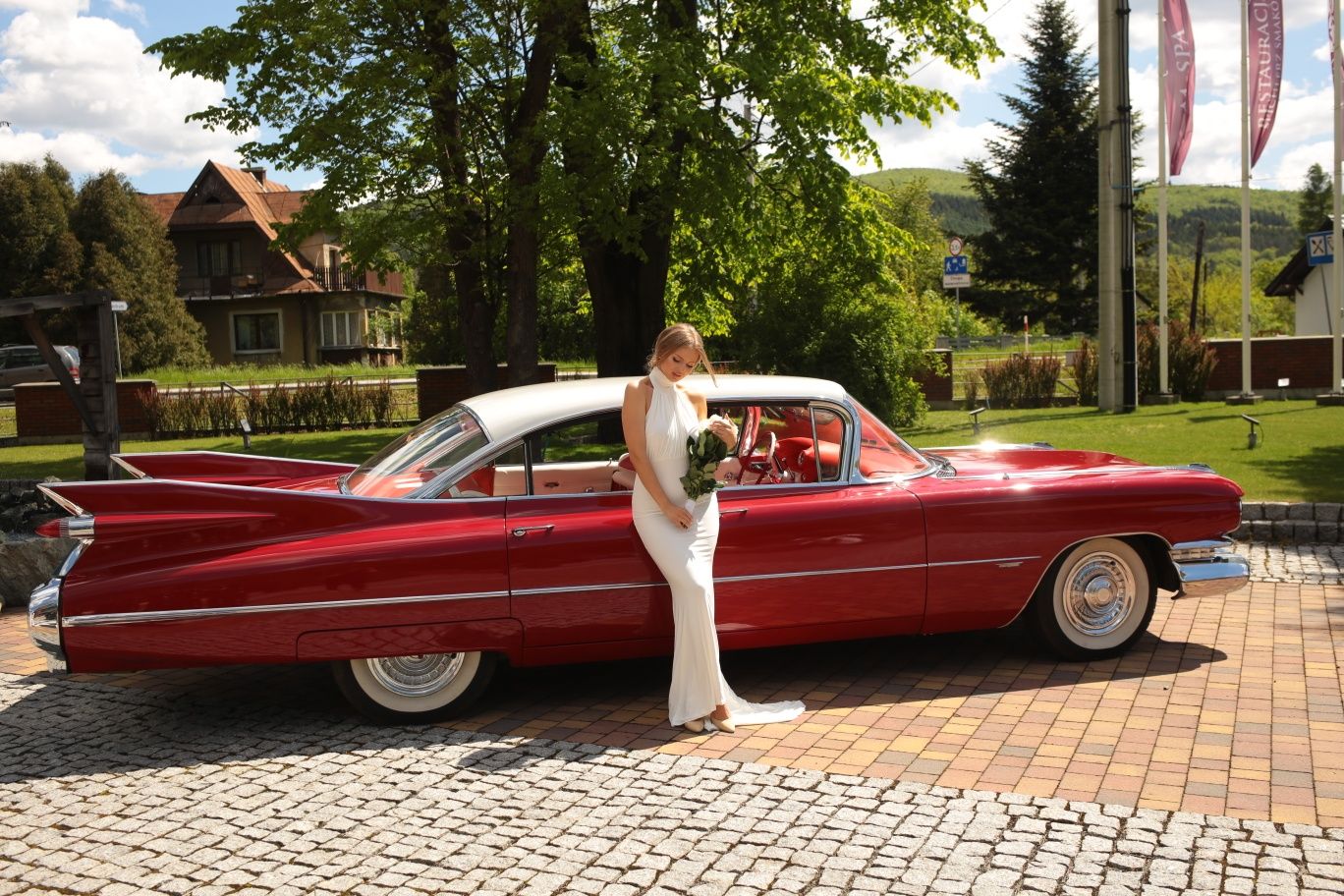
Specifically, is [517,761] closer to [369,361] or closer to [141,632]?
[141,632]

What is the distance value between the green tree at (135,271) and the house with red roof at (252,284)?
18.5 feet

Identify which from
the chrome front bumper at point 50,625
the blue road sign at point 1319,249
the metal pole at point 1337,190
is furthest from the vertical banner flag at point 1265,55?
the chrome front bumper at point 50,625

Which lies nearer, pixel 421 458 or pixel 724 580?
pixel 724 580

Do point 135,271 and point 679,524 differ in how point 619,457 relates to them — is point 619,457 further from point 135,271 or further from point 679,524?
point 135,271

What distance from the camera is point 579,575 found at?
5645 millimetres

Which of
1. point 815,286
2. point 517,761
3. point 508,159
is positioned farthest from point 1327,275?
point 517,761

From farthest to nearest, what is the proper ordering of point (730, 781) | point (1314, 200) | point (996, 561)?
point (1314, 200)
point (996, 561)
point (730, 781)

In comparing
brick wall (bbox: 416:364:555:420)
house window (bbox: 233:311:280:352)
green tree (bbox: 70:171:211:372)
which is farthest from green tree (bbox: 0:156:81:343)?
brick wall (bbox: 416:364:555:420)

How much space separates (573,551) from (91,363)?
7834 millimetres

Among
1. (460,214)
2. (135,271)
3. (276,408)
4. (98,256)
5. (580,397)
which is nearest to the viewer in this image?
(580,397)

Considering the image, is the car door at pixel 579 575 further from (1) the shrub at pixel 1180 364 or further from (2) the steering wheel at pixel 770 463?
(1) the shrub at pixel 1180 364

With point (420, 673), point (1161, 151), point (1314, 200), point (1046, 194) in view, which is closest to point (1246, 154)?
point (1161, 151)

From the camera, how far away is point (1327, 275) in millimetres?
46531

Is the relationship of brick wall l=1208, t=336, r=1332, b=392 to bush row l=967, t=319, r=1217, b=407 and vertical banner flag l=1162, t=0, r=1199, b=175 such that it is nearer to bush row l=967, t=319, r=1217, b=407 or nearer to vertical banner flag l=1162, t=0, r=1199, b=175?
bush row l=967, t=319, r=1217, b=407
